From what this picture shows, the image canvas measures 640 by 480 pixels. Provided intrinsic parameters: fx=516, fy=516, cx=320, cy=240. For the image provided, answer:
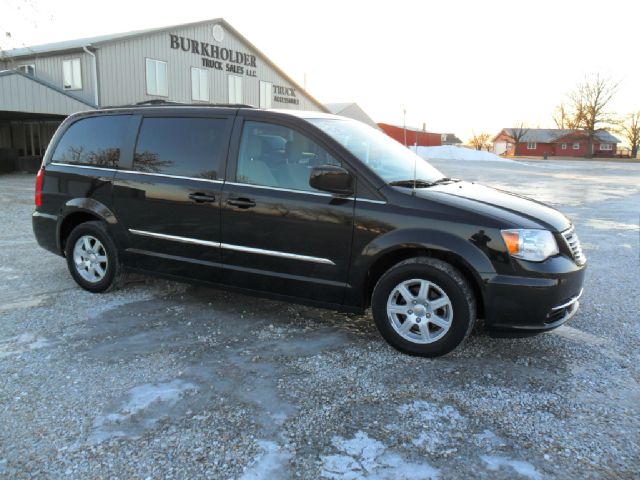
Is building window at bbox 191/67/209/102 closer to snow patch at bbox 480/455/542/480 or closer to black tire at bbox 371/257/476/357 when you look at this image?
black tire at bbox 371/257/476/357

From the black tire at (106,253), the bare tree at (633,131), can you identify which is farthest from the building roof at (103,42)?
the bare tree at (633,131)

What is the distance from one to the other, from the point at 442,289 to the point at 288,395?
4.37ft

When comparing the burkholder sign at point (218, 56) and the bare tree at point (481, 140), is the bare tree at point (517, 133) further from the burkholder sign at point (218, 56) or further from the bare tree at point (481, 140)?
the burkholder sign at point (218, 56)

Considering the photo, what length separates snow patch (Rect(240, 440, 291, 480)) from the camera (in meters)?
2.54

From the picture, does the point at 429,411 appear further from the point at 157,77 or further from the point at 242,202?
the point at 157,77

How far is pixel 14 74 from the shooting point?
62.8 feet

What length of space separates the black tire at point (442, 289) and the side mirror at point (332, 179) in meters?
0.71

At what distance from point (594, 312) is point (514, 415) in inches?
98.3

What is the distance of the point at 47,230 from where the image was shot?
5.55 metres

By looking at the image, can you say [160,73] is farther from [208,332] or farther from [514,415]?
[514,415]

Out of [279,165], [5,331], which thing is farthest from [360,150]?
[5,331]

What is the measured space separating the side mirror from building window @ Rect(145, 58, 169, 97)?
79.5ft

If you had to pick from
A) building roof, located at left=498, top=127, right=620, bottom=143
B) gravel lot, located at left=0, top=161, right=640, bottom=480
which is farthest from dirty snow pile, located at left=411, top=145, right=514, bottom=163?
gravel lot, located at left=0, top=161, right=640, bottom=480

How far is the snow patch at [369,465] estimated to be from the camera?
2.55 m
